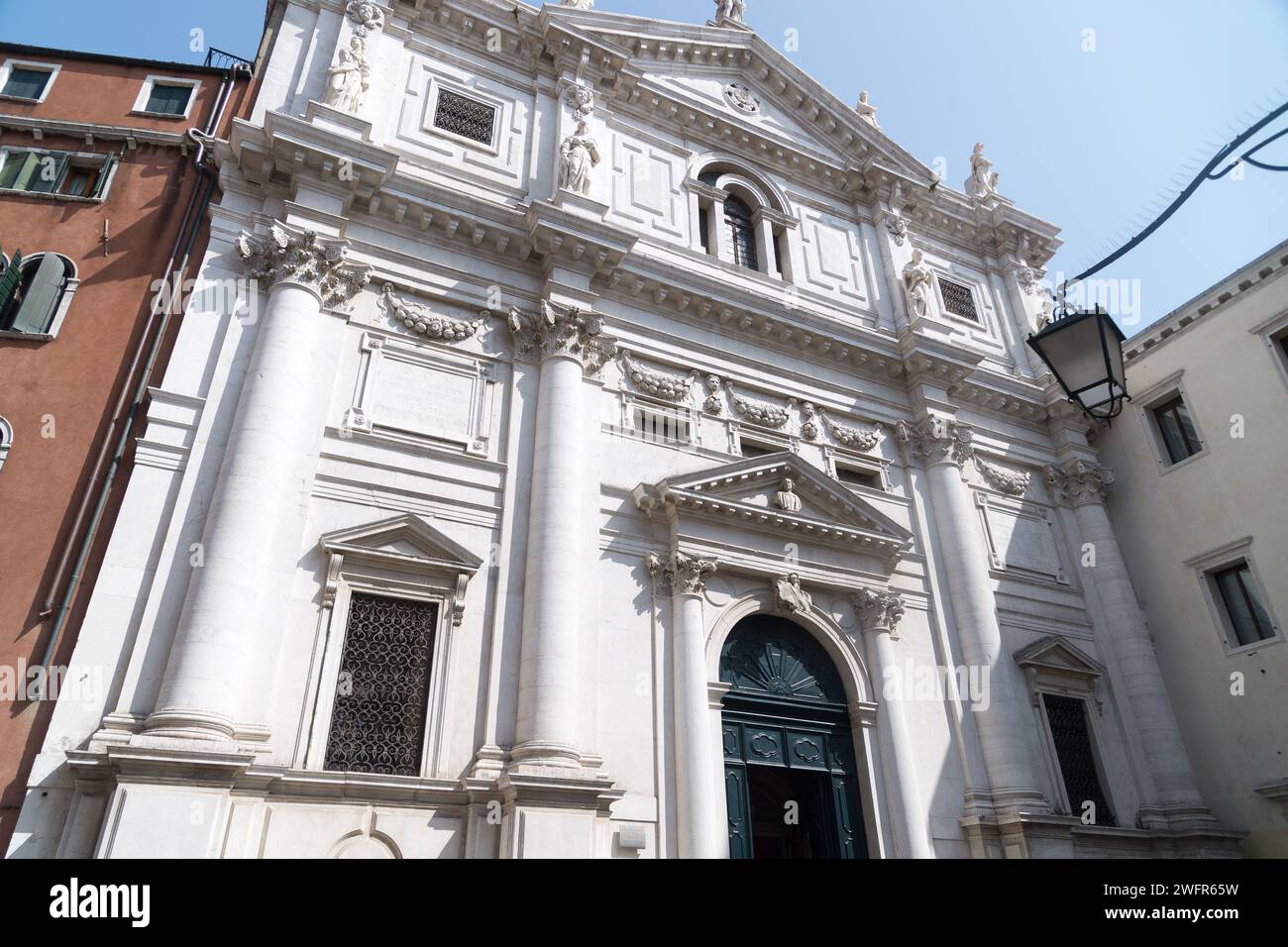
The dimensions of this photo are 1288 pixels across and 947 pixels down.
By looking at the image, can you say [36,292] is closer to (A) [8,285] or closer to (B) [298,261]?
(A) [8,285]

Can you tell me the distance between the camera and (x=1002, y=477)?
1842 centimetres

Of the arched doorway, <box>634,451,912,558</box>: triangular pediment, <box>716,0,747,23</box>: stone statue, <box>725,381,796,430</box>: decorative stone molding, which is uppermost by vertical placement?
<box>716,0,747,23</box>: stone statue

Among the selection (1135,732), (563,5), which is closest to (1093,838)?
(1135,732)

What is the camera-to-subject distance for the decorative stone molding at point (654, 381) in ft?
49.4

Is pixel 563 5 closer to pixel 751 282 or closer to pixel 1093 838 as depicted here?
pixel 751 282

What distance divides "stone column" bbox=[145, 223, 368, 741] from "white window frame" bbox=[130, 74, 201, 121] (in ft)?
11.9

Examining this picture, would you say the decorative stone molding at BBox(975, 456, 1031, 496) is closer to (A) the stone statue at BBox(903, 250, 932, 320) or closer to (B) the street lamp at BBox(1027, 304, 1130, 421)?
(A) the stone statue at BBox(903, 250, 932, 320)

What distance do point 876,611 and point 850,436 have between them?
3815 millimetres

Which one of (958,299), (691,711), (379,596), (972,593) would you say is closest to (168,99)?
(379,596)

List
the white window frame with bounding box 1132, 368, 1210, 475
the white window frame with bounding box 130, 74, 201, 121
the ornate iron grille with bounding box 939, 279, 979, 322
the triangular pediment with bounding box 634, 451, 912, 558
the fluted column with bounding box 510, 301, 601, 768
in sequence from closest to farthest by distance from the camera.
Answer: the fluted column with bounding box 510, 301, 601, 768
the triangular pediment with bounding box 634, 451, 912, 558
the white window frame with bounding box 130, 74, 201, 121
the white window frame with bounding box 1132, 368, 1210, 475
the ornate iron grille with bounding box 939, 279, 979, 322

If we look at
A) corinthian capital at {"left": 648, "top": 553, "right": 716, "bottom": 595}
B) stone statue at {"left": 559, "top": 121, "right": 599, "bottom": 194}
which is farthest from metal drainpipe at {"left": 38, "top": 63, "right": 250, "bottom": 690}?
corinthian capital at {"left": 648, "top": 553, "right": 716, "bottom": 595}
